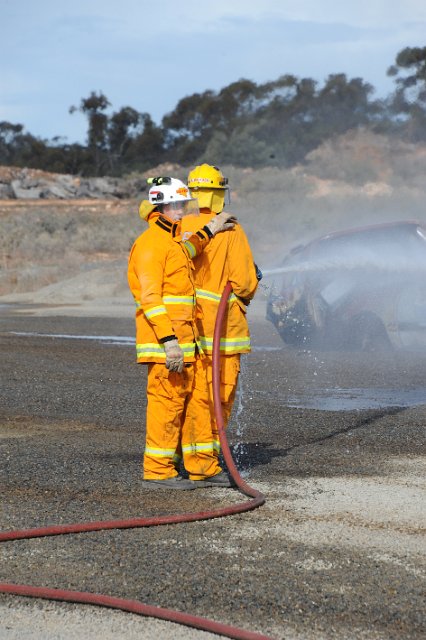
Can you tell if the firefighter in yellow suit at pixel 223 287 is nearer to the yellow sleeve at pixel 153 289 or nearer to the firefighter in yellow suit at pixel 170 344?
the firefighter in yellow suit at pixel 170 344

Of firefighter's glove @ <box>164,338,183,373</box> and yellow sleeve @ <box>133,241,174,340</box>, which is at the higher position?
yellow sleeve @ <box>133,241,174,340</box>

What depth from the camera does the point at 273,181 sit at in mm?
57312

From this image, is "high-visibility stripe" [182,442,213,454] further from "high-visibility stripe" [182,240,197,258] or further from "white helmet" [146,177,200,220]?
"white helmet" [146,177,200,220]

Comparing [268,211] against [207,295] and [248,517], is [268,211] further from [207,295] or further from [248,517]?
[248,517]

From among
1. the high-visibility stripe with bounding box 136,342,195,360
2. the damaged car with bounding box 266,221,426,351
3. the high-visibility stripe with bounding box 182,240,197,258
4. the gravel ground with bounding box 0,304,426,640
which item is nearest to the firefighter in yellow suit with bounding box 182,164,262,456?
the high-visibility stripe with bounding box 182,240,197,258

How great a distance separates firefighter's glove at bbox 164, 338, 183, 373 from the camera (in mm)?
6512

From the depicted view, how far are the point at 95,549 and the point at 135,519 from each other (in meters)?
0.43

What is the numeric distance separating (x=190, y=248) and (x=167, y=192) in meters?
0.37

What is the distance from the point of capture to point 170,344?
6523mm

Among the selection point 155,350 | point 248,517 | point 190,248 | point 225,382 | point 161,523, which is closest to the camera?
point 161,523

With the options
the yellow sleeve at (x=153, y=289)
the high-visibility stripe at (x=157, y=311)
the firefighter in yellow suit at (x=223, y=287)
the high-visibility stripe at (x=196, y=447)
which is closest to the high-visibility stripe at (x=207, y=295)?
the firefighter in yellow suit at (x=223, y=287)

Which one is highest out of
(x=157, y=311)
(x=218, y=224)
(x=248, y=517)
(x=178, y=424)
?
(x=218, y=224)

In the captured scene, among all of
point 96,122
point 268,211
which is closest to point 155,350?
point 268,211

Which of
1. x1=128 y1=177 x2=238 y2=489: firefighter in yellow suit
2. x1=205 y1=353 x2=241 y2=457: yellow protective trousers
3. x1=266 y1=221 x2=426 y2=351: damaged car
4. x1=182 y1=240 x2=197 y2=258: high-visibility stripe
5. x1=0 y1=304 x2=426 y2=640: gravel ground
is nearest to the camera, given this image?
x1=0 y1=304 x2=426 y2=640: gravel ground
